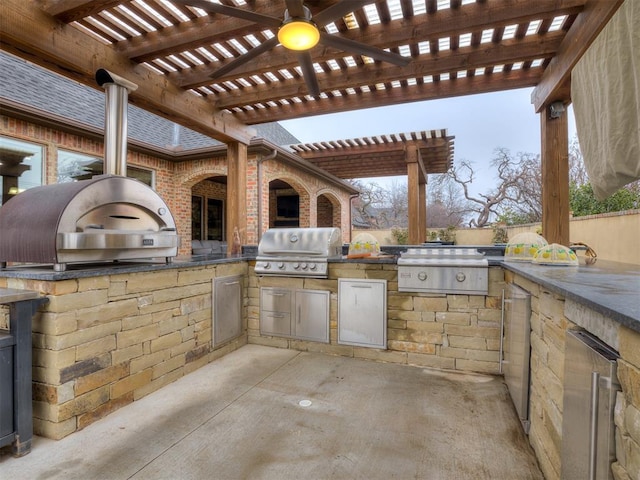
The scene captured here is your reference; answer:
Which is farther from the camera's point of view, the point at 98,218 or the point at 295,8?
the point at 98,218

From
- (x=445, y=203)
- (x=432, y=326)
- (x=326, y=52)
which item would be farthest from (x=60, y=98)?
(x=445, y=203)

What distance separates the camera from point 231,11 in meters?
2.27

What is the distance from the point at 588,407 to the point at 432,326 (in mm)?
2156

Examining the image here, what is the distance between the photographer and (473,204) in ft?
63.4

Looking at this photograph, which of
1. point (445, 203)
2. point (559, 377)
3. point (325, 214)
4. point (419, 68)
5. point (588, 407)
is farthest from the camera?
point (445, 203)

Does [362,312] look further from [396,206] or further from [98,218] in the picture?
[396,206]

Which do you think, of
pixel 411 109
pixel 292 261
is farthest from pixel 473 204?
pixel 411 109

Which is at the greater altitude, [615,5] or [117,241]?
[615,5]

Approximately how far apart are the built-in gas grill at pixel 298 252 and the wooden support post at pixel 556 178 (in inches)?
92.9

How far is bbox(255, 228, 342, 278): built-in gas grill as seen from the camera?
3582 millimetres

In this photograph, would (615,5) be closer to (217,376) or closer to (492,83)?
(492,83)

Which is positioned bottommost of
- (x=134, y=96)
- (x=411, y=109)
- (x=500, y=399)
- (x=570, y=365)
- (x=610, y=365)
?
(x=500, y=399)

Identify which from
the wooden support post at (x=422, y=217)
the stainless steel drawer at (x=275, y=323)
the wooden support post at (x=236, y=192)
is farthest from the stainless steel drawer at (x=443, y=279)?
the wooden support post at (x=422, y=217)

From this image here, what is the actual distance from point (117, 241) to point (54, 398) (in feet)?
3.40
